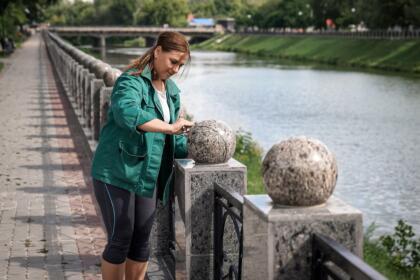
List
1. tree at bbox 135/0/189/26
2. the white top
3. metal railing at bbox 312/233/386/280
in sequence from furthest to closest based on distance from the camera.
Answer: tree at bbox 135/0/189/26, the white top, metal railing at bbox 312/233/386/280

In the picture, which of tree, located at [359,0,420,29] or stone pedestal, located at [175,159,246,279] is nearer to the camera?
stone pedestal, located at [175,159,246,279]

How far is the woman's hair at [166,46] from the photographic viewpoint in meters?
4.18

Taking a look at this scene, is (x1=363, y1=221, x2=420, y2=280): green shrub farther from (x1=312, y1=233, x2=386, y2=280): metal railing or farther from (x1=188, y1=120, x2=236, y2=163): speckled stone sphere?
(x1=312, y1=233, x2=386, y2=280): metal railing

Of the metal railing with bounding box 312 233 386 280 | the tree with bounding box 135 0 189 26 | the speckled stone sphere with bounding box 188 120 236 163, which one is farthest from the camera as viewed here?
the tree with bounding box 135 0 189 26

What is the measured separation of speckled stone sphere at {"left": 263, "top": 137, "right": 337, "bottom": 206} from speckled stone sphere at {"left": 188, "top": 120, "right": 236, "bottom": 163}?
1.45 metres

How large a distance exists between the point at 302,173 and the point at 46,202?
5.54m

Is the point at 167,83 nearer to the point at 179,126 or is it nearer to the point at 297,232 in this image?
the point at 179,126

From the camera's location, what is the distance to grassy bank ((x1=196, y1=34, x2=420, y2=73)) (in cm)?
5028

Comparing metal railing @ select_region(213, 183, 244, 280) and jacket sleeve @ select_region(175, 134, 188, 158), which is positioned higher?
jacket sleeve @ select_region(175, 134, 188, 158)

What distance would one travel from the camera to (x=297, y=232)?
11.0 feet

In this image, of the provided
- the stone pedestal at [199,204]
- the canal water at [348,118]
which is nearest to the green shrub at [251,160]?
the canal water at [348,118]

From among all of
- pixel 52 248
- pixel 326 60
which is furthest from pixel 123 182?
pixel 326 60

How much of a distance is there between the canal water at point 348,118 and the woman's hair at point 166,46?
0.61 metres

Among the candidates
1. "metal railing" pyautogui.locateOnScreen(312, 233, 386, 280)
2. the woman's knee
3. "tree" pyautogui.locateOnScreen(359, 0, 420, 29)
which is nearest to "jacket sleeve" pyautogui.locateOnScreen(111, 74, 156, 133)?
the woman's knee
